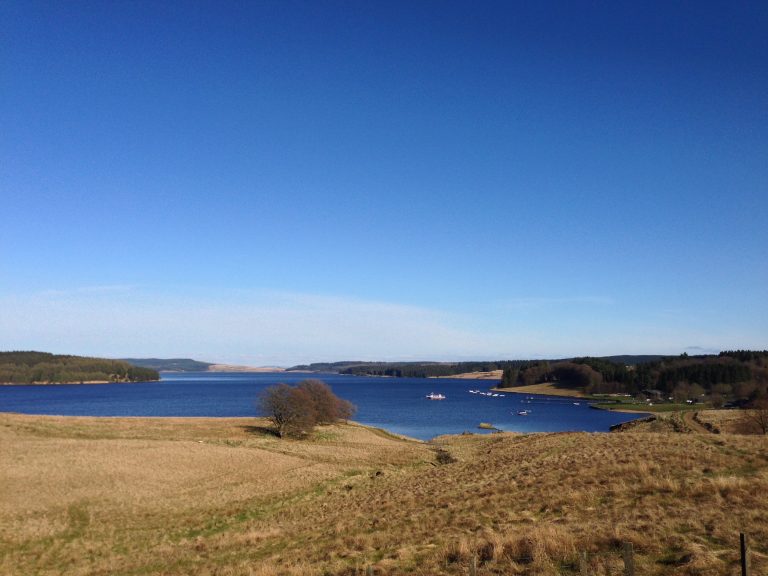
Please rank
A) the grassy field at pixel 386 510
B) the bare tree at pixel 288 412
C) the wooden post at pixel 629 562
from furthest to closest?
1. the bare tree at pixel 288 412
2. the grassy field at pixel 386 510
3. the wooden post at pixel 629 562

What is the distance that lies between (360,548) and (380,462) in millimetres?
29944

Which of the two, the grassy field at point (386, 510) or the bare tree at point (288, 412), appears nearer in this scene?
the grassy field at point (386, 510)

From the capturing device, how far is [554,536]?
15203 millimetres

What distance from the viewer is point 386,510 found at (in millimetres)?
25375

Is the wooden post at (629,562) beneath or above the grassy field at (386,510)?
above

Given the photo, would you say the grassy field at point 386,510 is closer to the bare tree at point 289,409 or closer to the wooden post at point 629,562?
the wooden post at point 629,562

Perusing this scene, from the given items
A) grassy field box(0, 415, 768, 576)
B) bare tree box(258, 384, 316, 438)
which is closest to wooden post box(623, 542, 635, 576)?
grassy field box(0, 415, 768, 576)

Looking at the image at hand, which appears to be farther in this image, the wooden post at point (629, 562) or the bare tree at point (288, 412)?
the bare tree at point (288, 412)

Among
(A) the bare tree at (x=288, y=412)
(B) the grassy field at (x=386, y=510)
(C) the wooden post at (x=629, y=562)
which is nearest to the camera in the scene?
(C) the wooden post at (x=629, y=562)

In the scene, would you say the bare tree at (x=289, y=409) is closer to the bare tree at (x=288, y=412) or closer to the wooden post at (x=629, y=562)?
the bare tree at (x=288, y=412)

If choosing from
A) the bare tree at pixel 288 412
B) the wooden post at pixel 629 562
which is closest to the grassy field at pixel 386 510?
the wooden post at pixel 629 562

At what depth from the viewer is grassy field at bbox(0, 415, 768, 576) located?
14773mm

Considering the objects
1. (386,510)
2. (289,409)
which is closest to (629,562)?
(386,510)

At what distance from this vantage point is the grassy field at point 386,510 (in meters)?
14.8
